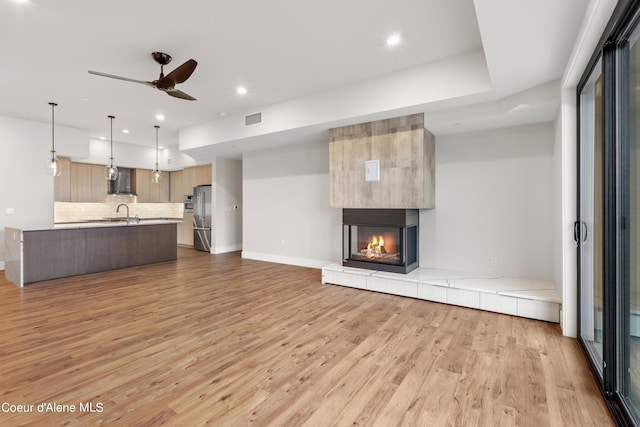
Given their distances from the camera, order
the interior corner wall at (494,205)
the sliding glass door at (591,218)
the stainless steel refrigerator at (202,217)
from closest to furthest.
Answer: the sliding glass door at (591,218), the interior corner wall at (494,205), the stainless steel refrigerator at (202,217)

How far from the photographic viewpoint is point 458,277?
13.5ft

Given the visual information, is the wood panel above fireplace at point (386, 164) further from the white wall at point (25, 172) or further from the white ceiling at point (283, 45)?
the white wall at point (25, 172)

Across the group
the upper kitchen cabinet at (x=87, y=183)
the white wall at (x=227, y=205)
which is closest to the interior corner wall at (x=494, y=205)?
the white wall at (x=227, y=205)

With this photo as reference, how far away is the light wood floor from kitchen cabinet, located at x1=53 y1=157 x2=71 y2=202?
4.07 meters

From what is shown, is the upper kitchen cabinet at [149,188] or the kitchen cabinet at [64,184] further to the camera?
the upper kitchen cabinet at [149,188]

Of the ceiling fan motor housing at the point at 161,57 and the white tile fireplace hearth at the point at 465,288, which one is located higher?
the ceiling fan motor housing at the point at 161,57

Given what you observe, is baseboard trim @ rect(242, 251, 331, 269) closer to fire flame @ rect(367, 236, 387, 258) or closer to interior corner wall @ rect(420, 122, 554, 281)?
fire flame @ rect(367, 236, 387, 258)

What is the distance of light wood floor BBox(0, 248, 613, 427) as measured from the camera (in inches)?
71.9

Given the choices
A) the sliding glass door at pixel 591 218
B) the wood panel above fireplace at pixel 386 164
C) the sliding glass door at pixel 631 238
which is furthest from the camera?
the wood panel above fireplace at pixel 386 164

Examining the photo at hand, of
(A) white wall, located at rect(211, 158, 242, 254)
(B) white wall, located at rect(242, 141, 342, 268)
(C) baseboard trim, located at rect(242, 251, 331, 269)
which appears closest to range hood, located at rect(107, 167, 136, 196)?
(A) white wall, located at rect(211, 158, 242, 254)

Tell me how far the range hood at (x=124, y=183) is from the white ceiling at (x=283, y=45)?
3890mm

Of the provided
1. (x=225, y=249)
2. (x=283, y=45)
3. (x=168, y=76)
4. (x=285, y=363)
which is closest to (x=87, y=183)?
(x=225, y=249)

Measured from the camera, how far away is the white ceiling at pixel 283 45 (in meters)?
2.58

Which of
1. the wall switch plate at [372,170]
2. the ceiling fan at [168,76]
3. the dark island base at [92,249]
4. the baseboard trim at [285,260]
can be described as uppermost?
the ceiling fan at [168,76]
